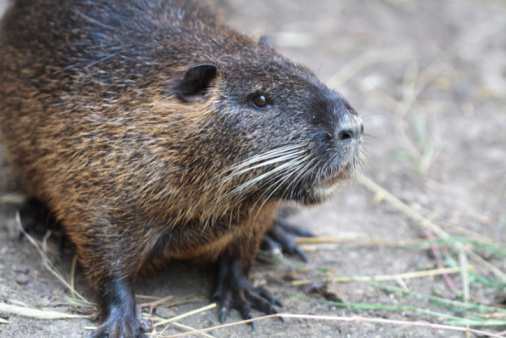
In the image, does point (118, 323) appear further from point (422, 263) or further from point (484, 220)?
point (484, 220)

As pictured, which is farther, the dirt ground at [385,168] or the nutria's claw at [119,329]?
the dirt ground at [385,168]

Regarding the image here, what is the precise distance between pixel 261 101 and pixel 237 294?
147cm

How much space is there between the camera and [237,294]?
3992 millimetres

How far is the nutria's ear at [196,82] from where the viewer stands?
3.31 metres

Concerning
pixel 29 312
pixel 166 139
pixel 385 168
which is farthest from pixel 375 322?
pixel 385 168

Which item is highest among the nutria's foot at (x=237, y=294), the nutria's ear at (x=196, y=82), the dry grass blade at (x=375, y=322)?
the nutria's ear at (x=196, y=82)

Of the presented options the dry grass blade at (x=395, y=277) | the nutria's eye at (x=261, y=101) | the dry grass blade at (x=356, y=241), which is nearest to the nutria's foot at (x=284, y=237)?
the dry grass blade at (x=356, y=241)

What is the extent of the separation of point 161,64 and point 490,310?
2.78 m

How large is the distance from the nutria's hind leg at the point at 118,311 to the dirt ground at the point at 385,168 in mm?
140

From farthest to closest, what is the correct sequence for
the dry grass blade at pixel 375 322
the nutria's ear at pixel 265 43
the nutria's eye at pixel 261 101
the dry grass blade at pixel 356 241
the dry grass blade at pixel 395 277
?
the dry grass blade at pixel 356 241
the dry grass blade at pixel 395 277
the nutria's ear at pixel 265 43
the dry grass blade at pixel 375 322
the nutria's eye at pixel 261 101

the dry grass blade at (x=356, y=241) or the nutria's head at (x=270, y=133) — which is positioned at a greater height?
the nutria's head at (x=270, y=133)

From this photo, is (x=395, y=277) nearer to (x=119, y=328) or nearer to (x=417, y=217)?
(x=417, y=217)

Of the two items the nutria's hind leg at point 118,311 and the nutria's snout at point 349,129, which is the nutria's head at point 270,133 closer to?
the nutria's snout at point 349,129

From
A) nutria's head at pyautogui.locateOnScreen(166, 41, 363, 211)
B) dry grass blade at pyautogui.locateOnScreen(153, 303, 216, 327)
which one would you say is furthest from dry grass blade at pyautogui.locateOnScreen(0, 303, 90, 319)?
nutria's head at pyautogui.locateOnScreen(166, 41, 363, 211)
